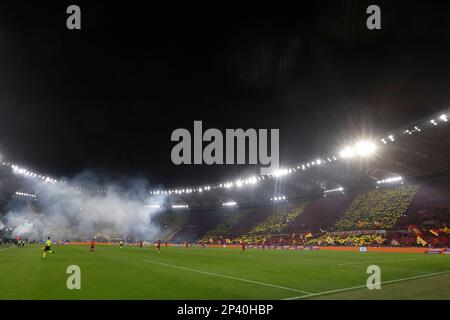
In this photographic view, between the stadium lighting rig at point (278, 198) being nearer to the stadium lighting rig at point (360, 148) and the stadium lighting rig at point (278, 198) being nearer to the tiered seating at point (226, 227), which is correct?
the tiered seating at point (226, 227)

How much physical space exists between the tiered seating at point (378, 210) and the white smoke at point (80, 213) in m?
53.0

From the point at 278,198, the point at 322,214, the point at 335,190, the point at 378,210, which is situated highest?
the point at 335,190

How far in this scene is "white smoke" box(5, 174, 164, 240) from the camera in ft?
279

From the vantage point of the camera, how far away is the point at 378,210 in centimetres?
5100

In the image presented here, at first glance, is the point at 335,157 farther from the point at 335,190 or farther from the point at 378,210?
the point at 335,190

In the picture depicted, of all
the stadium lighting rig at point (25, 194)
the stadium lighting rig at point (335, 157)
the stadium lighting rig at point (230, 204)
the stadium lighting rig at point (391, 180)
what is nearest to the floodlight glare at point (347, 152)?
the stadium lighting rig at point (335, 157)

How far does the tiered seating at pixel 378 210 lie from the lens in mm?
47031

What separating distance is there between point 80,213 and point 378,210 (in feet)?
259

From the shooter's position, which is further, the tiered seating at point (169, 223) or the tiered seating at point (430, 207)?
the tiered seating at point (169, 223)

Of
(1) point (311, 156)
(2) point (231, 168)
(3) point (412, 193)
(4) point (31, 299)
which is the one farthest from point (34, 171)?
(3) point (412, 193)

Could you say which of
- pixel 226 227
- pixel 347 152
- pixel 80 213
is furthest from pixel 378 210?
pixel 80 213

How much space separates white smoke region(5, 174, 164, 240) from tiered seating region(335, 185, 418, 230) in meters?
53.0
